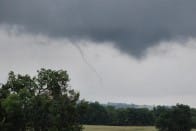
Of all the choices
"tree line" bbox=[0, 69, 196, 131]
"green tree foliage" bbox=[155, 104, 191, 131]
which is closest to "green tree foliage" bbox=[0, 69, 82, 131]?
"tree line" bbox=[0, 69, 196, 131]

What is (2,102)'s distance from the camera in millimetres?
75000

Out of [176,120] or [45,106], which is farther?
[176,120]

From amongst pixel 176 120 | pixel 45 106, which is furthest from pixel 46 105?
pixel 176 120

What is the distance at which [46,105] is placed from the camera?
73438 mm

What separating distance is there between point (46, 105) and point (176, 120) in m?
86.0

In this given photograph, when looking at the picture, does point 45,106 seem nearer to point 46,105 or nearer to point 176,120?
point 46,105

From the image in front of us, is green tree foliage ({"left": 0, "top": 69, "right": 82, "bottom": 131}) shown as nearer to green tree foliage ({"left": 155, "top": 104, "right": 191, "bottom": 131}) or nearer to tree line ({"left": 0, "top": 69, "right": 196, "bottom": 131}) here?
tree line ({"left": 0, "top": 69, "right": 196, "bottom": 131})

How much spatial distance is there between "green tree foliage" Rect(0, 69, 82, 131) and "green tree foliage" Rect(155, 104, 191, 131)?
8132cm

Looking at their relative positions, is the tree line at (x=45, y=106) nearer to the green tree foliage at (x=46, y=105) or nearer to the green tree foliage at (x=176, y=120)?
the green tree foliage at (x=46, y=105)

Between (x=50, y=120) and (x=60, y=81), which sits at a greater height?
(x=60, y=81)

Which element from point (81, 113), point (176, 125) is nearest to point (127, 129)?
point (176, 125)

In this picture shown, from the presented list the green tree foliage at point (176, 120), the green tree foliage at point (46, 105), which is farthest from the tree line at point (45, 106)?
the green tree foliage at point (176, 120)

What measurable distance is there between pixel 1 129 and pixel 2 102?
4046 mm

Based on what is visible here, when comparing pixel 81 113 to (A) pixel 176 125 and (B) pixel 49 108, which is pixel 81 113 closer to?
(B) pixel 49 108
